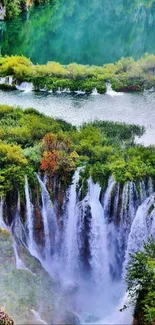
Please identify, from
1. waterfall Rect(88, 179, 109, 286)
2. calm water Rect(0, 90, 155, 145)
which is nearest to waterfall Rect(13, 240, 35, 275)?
waterfall Rect(88, 179, 109, 286)

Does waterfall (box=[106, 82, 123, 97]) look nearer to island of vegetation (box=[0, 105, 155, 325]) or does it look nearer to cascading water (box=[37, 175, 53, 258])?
island of vegetation (box=[0, 105, 155, 325])

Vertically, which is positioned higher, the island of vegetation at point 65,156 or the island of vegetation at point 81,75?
the island of vegetation at point 81,75

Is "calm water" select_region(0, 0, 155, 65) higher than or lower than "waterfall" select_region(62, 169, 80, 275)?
higher

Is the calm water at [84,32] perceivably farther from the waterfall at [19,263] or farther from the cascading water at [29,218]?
the waterfall at [19,263]

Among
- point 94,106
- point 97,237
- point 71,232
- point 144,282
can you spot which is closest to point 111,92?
point 94,106

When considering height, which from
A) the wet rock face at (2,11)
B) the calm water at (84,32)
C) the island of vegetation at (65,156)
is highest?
the wet rock face at (2,11)

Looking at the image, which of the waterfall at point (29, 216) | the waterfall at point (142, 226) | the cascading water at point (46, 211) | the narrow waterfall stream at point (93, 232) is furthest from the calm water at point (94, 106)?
the waterfall at point (29, 216)

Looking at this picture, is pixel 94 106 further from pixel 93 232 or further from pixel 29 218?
pixel 29 218
